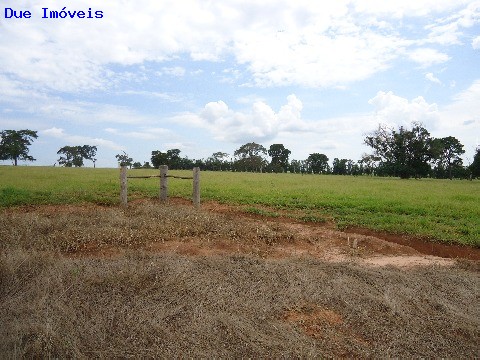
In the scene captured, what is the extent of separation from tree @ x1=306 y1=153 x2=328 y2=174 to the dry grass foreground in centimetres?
9339

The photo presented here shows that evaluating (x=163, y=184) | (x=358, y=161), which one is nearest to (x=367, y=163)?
(x=358, y=161)

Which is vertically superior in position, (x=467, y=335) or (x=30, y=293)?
(x=30, y=293)

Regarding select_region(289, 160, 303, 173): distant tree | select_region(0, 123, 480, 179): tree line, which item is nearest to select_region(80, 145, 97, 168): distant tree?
select_region(0, 123, 480, 179): tree line

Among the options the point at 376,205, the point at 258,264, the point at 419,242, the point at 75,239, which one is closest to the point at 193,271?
the point at 258,264

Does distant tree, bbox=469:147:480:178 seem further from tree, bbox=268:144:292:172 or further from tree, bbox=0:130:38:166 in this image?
tree, bbox=0:130:38:166

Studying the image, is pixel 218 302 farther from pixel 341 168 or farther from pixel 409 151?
pixel 341 168

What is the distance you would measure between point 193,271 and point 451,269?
190 inches

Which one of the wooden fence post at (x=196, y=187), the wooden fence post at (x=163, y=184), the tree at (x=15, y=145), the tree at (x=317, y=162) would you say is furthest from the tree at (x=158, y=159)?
the wooden fence post at (x=196, y=187)

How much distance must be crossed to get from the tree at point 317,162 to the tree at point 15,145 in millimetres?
68271

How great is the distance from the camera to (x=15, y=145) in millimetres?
64188

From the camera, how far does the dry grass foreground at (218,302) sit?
11.5 feet

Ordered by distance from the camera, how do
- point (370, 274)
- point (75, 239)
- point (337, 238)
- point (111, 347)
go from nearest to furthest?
point (111, 347) → point (370, 274) → point (75, 239) → point (337, 238)

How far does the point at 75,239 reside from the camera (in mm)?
7266

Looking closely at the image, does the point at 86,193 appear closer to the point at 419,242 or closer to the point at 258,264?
the point at 258,264
